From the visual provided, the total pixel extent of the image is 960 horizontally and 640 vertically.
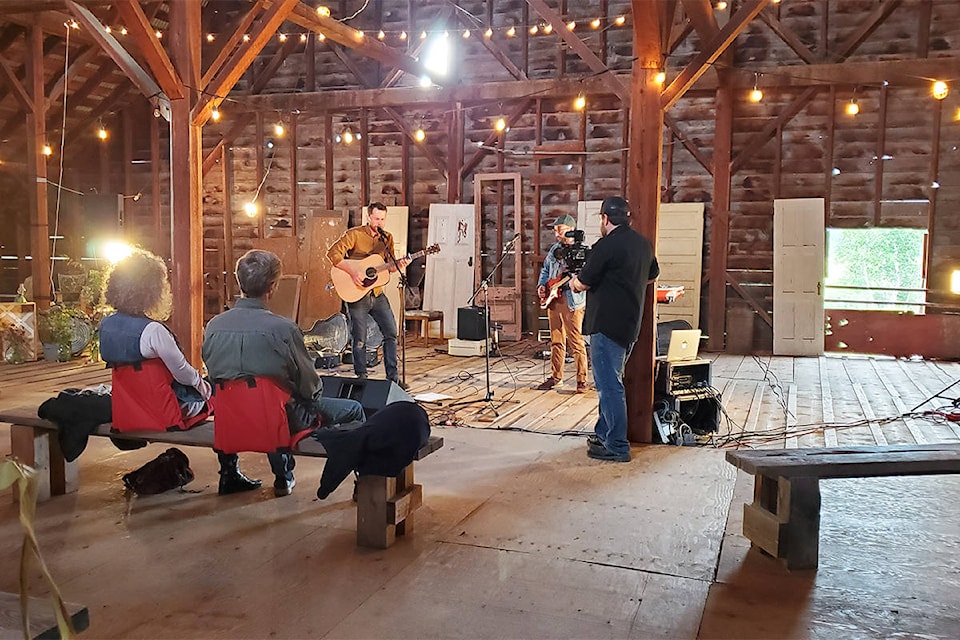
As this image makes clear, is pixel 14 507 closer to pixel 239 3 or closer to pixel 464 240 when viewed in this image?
pixel 464 240

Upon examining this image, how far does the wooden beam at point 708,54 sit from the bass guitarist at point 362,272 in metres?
2.79

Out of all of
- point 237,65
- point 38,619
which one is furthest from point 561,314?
point 38,619

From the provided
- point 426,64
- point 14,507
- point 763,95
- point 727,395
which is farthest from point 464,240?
point 14,507

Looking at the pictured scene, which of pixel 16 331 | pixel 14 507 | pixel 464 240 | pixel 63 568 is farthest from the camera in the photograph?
pixel 464 240

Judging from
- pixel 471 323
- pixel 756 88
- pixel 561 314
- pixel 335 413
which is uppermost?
pixel 756 88

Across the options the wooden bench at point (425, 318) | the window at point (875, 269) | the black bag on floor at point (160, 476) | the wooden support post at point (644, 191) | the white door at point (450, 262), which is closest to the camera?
the black bag on floor at point (160, 476)

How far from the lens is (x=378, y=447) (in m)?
3.27

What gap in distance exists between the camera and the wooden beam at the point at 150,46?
237 inches

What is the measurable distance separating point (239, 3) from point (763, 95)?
328 inches

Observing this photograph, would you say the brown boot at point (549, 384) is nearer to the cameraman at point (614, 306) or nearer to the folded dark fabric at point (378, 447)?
the cameraman at point (614, 306)

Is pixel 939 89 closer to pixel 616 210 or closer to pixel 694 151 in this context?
pixel 694 151

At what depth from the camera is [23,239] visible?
41.5ft

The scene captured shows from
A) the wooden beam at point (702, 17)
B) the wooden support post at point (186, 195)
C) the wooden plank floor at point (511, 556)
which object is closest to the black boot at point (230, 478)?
the wooden plank floor at point (511, 556)

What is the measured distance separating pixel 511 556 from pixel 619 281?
2080 millimetres
